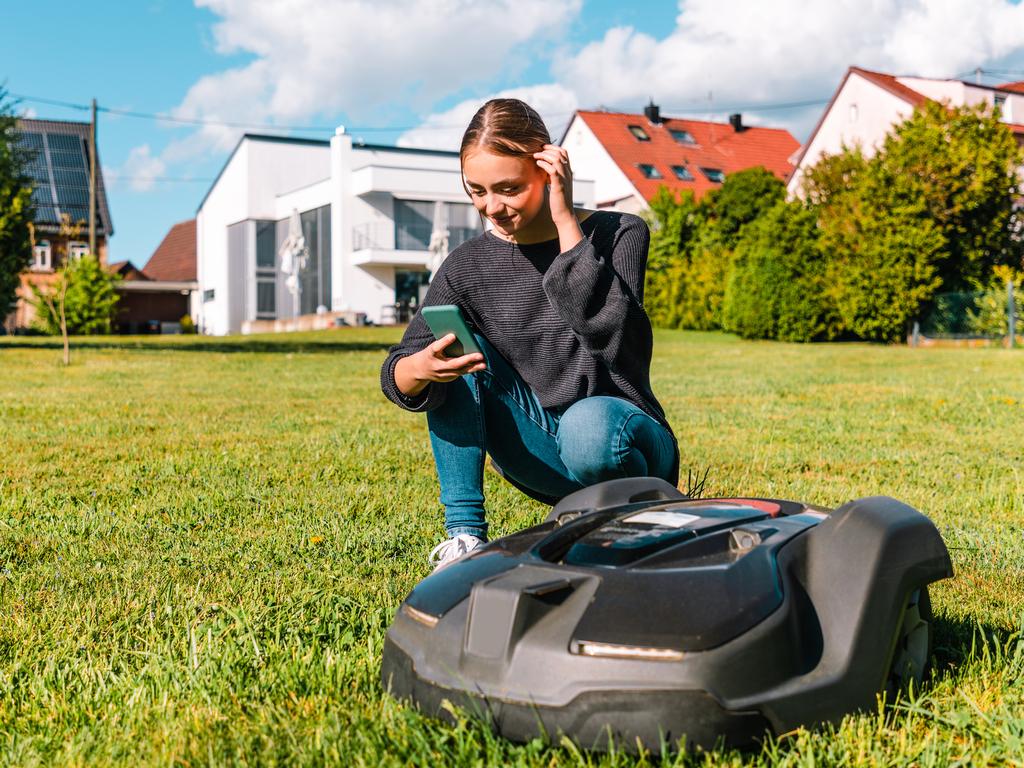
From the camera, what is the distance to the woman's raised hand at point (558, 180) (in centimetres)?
255

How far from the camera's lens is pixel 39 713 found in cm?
195

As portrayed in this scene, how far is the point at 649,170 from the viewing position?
139ft

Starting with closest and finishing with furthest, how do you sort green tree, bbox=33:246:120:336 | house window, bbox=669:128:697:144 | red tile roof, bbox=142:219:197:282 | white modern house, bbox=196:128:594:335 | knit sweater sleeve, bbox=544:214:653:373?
knit sweater sleeve, bbox=544:214:653:373, green tree, bbox=33:246:120:336, white modern house, bbox=196:128:594:335, house window, bbox=669:128:697:144, red tile roof, bbox=142:219:197:282

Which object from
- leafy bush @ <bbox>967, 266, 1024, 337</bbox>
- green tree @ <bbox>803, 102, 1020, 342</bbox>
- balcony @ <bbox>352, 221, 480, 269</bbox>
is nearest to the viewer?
leafy bush @ <bbox>967, 266, 1024, 337</bbox>

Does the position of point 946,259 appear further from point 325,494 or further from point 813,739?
point 813,739

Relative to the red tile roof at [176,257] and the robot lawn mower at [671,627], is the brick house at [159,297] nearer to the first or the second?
the red tile roof at [176,257]

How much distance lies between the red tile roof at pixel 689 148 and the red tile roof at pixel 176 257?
22.9 m

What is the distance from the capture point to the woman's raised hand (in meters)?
2.55

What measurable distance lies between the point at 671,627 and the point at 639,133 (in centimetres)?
4449

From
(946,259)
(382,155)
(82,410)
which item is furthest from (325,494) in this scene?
(382,155)

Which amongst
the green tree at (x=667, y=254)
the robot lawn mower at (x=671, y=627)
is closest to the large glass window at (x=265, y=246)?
the green tree at (x=667, y=254)

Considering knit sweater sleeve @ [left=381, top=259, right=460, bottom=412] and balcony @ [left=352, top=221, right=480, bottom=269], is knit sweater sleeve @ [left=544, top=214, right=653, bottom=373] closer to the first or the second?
knit sweater sleeve @ [left=381, top=259, right=460, bottom=412]

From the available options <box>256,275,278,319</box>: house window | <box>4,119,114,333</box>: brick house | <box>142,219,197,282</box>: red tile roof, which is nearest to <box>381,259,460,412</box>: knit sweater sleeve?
<box>256,275,278,319</box>: house window

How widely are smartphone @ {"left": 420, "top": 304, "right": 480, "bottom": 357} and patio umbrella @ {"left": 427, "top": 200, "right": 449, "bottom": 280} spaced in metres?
33.3
